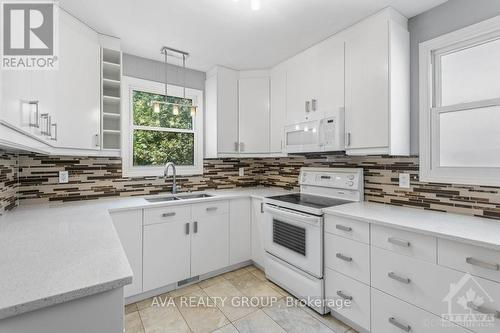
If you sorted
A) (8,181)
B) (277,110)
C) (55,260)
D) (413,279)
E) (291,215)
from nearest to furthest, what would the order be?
A: 1. (55,260)
2. (413,279)
3. (8,181)
4. (291,215)
5. (277,110)

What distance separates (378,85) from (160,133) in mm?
2372

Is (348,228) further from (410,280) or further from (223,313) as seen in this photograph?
(223,313)

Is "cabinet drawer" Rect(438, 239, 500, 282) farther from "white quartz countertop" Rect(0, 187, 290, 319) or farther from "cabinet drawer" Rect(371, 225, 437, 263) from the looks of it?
"white quartz countertop" Rect(0, 187, 290, 319)

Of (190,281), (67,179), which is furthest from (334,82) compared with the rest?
(67,179)

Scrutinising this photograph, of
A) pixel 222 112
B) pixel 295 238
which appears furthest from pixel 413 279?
pixel 222 112

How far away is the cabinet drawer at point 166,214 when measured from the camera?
2.20 meters

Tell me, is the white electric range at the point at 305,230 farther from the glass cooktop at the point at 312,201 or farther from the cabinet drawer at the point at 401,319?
the cabinet drawer at the point at 401,319

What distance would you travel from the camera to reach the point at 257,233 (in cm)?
277

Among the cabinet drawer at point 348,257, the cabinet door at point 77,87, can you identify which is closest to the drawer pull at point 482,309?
the cabinet drawer at point 348,257

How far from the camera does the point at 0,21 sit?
853 mm

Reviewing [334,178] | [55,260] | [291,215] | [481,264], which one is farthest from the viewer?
[334,178]

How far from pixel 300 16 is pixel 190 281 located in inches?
105

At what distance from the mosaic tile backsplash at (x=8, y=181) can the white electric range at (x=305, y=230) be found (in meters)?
2.12

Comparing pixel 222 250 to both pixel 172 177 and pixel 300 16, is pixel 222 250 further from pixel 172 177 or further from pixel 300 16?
pixel 300 16
